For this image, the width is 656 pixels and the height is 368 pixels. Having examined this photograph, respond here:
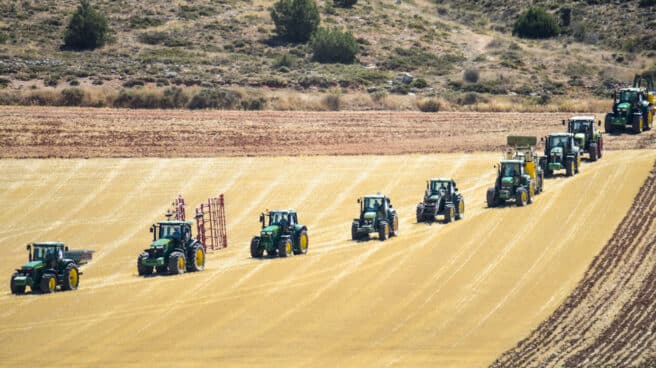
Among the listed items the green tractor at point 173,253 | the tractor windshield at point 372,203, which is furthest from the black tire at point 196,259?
the tractor windshield at point 372,203

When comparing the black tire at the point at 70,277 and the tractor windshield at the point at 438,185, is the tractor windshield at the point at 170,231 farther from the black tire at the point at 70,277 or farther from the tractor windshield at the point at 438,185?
the tractor windshield at the point at 438,185

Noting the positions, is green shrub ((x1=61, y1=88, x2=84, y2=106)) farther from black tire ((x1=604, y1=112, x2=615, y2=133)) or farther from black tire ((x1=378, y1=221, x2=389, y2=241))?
black tire ((x1=378, y1=221, x2=389, y2=241))

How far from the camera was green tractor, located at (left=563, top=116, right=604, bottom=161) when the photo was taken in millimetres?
61062

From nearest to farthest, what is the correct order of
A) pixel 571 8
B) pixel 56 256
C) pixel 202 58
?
1. pixel 56 256
2. pixel 202 58
3. pixel 571 8

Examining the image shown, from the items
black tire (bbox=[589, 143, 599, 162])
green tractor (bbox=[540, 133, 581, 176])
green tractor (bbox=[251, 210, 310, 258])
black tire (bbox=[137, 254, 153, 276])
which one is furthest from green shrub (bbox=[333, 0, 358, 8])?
black tire (bbox=[137, 254, 153, 276])

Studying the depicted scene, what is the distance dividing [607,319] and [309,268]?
1078 centimetres

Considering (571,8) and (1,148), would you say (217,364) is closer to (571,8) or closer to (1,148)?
(1,148)

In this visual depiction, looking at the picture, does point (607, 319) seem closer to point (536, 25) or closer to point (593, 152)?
point (593, 152)

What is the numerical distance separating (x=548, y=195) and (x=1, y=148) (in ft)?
89.6

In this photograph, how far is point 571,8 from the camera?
114375 mm

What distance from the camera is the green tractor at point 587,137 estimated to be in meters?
61.1

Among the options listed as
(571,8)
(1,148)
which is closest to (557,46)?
(571,8)

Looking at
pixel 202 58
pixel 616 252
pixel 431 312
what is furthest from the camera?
pixel 202 58

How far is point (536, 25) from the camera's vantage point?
111 m
